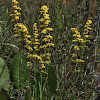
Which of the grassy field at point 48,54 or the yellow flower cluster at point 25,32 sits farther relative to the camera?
the yellow flower cluster at point 25,32

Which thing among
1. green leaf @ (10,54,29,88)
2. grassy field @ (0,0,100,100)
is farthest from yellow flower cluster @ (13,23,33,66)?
green leaf @ (10,54,29,88)

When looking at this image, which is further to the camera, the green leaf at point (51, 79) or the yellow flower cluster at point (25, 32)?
the yellow flower cluster at point (25, 32)

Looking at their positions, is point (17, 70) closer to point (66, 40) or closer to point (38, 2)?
point (66, 40)

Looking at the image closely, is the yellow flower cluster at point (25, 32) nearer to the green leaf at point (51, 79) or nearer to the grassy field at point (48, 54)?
the grassy field at point (48, 54)

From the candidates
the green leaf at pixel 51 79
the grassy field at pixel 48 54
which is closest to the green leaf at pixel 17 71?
the grassy field at pixel 48 54

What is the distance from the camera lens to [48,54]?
1.38m

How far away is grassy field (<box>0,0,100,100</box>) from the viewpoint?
94cm

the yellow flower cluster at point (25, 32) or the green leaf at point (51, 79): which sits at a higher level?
the yellow flower cluster at point (25, 32)

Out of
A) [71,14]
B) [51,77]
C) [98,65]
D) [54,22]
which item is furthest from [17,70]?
[71,14]

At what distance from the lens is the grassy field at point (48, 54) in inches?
36.9

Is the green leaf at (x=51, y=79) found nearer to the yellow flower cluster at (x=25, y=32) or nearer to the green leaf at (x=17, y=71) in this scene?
the green leaf at (x=17, y=71)

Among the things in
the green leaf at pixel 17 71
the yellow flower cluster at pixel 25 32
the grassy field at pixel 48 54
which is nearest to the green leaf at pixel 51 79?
the grassy field at pixel 48 54

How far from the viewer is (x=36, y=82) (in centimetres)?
93

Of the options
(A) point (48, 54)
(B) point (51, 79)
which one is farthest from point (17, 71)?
(A) point (48, 54)
